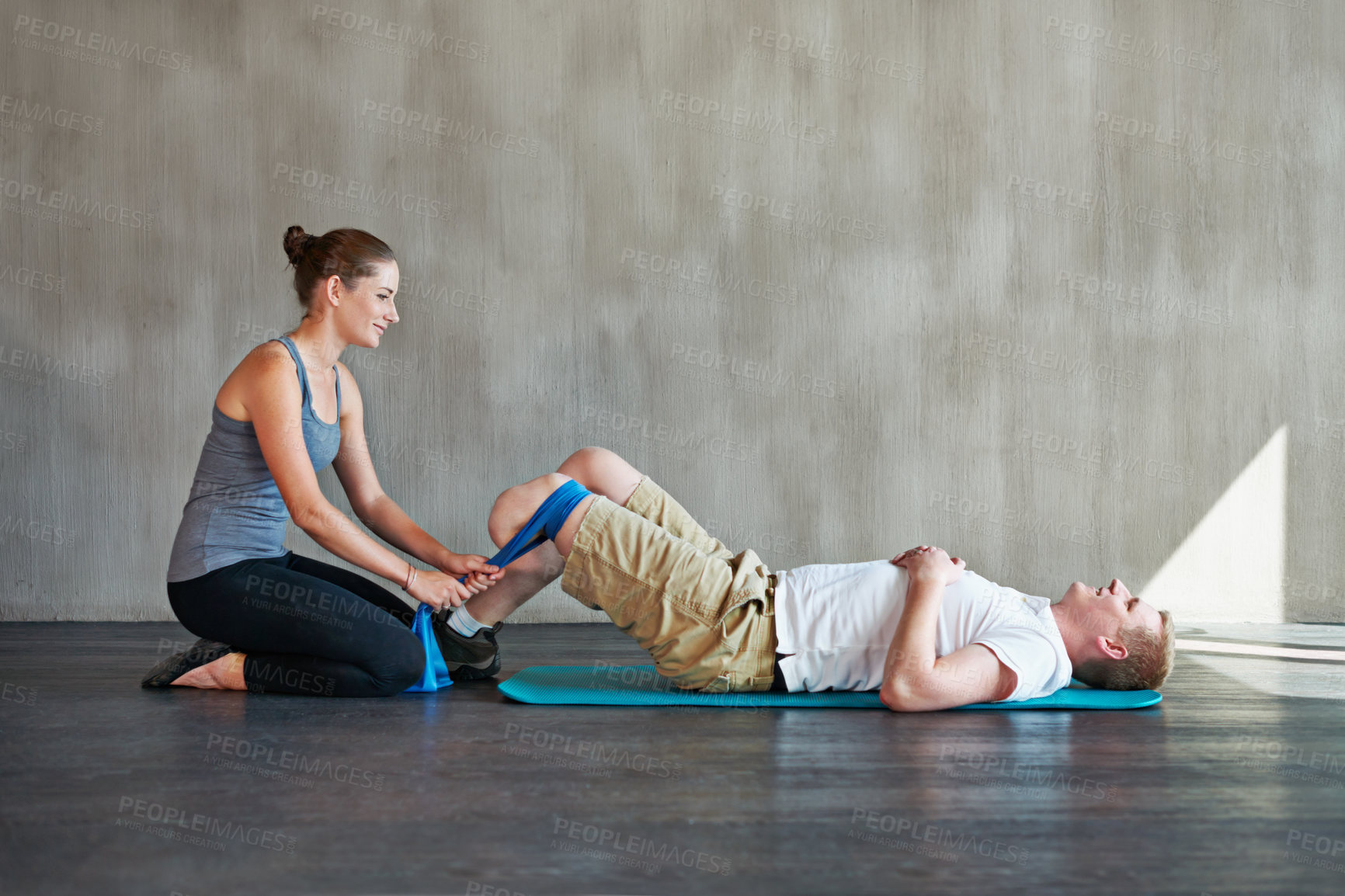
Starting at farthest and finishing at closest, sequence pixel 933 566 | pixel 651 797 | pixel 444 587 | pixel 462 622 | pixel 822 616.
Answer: pixel 462 622 < pixel 444 587 < pixel 822 616 < pixel 933 566 < pixel 651 797

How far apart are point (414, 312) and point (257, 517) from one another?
1441 millimetres

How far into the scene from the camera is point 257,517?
7.39 ft

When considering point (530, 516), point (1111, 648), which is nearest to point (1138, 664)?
point (1111, 648)

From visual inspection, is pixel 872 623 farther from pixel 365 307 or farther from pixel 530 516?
pixel 365 307

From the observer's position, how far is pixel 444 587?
213cm

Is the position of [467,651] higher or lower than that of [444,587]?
lower

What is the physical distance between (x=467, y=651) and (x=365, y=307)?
0.85 m

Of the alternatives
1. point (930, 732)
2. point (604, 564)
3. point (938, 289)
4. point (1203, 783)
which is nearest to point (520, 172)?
point (938, 289)

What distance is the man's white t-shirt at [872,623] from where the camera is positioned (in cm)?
197

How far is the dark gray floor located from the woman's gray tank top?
1.01 ft

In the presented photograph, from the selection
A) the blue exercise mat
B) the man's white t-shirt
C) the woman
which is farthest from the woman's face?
the man's white t-shirt

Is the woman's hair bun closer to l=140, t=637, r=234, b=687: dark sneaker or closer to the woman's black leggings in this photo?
the woman's black leggings

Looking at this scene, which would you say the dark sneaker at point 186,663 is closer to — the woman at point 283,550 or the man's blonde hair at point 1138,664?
the woman at point 283,550

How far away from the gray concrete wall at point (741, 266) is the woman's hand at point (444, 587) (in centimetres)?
A: 141
